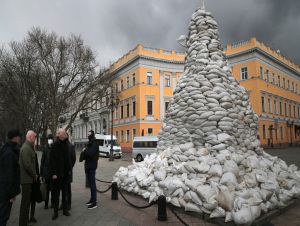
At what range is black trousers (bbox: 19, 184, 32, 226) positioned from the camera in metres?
4.74

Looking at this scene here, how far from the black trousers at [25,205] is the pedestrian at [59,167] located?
69cm

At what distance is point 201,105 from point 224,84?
1.01 m

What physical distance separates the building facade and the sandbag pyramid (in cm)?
2621

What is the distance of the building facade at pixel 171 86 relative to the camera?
3606cm

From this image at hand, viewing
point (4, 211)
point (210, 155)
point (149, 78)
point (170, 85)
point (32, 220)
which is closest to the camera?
point (4, 211)

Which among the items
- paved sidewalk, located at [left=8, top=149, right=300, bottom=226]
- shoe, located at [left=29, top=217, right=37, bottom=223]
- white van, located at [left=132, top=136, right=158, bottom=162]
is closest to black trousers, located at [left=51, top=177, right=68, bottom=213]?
paved sidewalk, located at [left=8, top=149, right=300, bottom=226]

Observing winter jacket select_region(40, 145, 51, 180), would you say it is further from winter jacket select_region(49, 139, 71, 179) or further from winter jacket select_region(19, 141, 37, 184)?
winter jacket select_region(19, 141, 37, 184)

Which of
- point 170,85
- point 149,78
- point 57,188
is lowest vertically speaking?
point 57,188

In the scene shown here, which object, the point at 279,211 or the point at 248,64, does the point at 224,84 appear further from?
the point at 248,64

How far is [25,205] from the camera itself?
4781mm

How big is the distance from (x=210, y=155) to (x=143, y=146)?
52.7ft

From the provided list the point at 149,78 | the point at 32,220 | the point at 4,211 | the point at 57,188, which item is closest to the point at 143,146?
the point at 57,188

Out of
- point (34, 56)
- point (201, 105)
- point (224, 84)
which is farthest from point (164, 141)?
point (34, 56)

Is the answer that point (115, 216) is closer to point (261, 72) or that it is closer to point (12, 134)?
point (12, 134)
